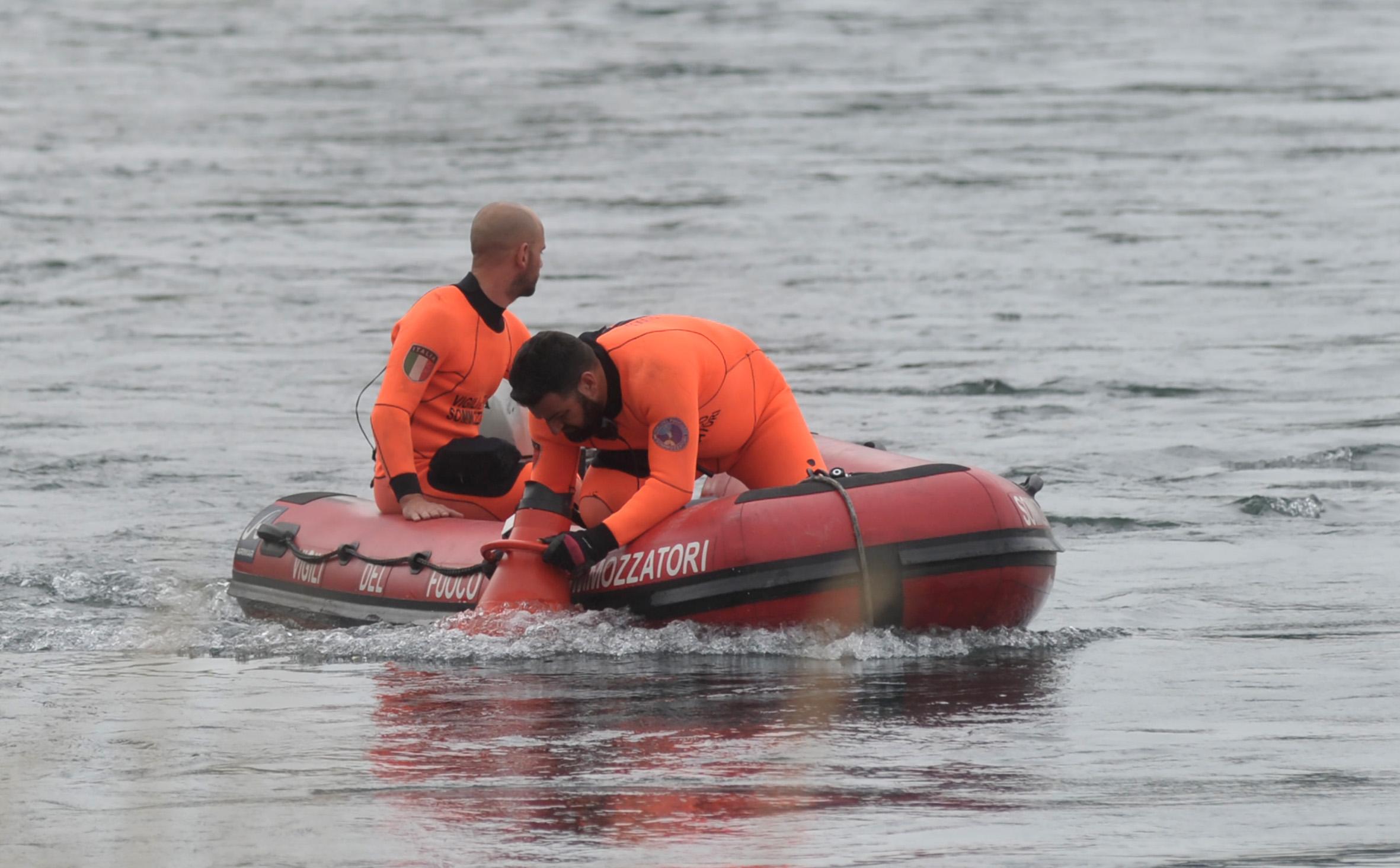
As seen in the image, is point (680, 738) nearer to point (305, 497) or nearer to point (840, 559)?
point (840, 559)

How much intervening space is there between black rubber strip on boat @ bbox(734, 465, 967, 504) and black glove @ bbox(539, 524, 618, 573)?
445 millimetres

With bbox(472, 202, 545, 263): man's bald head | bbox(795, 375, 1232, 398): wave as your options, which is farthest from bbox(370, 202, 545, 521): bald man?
bbox(795, 375, 1232, 398): wave

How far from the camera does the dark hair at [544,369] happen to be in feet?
22.5

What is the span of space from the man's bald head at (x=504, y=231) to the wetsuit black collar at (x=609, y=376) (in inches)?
32.0

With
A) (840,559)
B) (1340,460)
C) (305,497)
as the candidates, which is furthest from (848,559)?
(1340,460)

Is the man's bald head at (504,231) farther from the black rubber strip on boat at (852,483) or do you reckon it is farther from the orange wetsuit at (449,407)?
the black rubber strip on boat at (852,483)

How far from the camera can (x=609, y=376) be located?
23.2 ft

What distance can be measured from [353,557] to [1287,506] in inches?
169

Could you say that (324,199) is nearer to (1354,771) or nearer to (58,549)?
(58,549)

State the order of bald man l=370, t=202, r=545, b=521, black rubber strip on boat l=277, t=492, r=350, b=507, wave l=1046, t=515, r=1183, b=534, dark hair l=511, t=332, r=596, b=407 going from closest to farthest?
dark hair l=511, t=332, r=596, b=407 → bald man l=370, t=202, r=545, b=521 → black rubber strip on boat l=277, t=492, r=350, b=507 → wave l=1046, t=515, r=1183, b=534

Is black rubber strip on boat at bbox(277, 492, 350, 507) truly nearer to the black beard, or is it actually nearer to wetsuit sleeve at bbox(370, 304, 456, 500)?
wetsuit sleeve at bbox(370, 304, 456, 500)

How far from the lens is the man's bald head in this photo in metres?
7.79

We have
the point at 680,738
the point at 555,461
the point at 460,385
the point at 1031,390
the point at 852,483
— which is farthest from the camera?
the point at 1031,390

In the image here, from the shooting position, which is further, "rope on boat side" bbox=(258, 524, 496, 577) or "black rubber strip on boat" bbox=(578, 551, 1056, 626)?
"rope on boat side" bbox=(258, 524, 496, 577)
